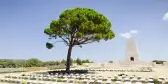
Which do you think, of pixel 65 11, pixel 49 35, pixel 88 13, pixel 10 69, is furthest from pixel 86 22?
pixel 10 69

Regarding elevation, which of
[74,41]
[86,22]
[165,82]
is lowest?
[165,82]

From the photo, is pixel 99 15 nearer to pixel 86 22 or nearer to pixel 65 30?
pixel 86 22

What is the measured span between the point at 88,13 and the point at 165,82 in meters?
15.0

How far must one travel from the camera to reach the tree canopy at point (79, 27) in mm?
28578

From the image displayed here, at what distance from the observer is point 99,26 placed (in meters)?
29.3

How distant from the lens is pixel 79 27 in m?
28.7

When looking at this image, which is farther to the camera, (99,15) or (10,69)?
(10,69)

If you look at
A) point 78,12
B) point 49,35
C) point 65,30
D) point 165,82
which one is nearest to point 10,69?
point 49,35

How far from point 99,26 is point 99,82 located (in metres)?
14.2

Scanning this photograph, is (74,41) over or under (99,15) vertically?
under

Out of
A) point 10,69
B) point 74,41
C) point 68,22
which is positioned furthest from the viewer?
point 10,69

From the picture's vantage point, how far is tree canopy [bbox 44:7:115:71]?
2858 centimetres

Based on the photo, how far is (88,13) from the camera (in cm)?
2914

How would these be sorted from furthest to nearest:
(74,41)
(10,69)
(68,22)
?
1. (10,69)
2. (74,41)
3. (68,22)
